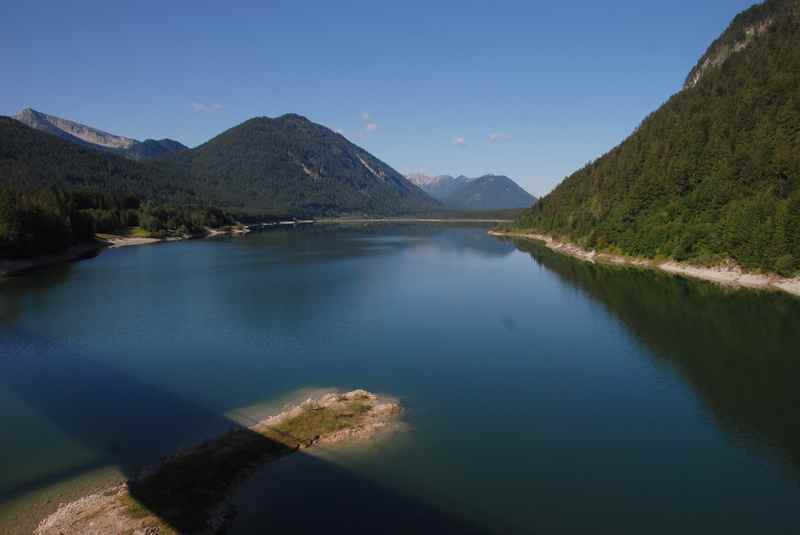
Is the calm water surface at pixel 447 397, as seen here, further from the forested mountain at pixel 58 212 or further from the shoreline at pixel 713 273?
the forested mountain at pixel 58 212

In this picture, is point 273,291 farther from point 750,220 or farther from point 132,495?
point 750,220

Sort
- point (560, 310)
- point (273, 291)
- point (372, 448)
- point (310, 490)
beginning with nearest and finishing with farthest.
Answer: point (310, 490)
point (372, 448)
point (560, 310)
point (273, 291)

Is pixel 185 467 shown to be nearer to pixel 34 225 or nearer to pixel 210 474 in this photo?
pixel 210 474

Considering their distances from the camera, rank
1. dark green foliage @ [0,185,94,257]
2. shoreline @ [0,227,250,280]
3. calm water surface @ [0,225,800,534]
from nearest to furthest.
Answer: calm water surface @ [0,225,800,534] → dark green foliage @ [0,185,94,257] → shoreline @ [0,227,250,280]

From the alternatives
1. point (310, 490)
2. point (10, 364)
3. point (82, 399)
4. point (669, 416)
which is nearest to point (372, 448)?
point (310, 490)

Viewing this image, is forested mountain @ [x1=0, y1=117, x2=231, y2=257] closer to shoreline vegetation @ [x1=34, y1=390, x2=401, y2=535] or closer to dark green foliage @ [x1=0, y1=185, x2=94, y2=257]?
dark green foliage @ [x1=0, y1=185, x2=94, y2=257]

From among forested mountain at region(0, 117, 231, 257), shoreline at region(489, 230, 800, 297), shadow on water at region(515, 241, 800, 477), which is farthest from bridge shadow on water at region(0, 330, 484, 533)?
forested mountain at region(0, 117, 231, 257)

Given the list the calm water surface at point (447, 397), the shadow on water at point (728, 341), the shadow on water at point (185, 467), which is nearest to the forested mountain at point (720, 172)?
the shadow on water at point (728, 341)
